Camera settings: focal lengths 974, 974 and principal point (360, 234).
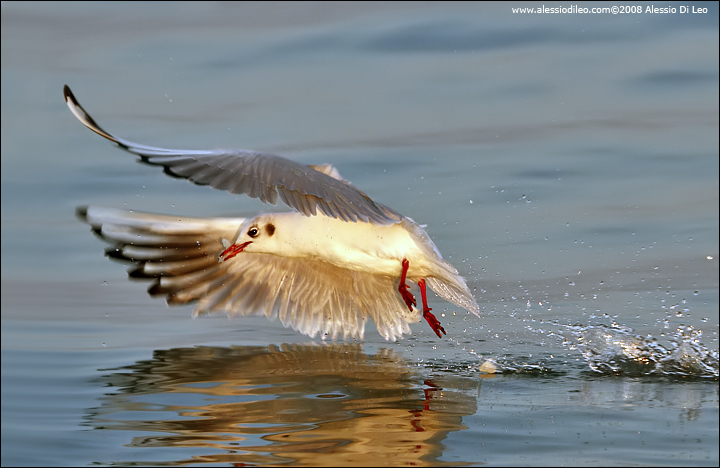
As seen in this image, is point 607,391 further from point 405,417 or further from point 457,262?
point 457,262

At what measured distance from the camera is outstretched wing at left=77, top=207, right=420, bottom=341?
21.0 ft

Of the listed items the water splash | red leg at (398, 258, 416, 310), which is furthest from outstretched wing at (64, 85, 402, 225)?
the water splash

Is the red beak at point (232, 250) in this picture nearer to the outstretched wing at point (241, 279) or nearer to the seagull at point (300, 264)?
the seagull at point (300, 264)

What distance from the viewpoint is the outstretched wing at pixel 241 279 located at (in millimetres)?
6395

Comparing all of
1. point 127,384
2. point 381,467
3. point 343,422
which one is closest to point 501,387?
point 343,422

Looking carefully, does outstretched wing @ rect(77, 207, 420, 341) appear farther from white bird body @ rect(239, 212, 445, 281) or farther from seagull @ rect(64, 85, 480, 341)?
white bird body @ rect(239, 212, 445, 281)

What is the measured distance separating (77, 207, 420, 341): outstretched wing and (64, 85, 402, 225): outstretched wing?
97 cm

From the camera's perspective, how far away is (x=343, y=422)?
14.0ft

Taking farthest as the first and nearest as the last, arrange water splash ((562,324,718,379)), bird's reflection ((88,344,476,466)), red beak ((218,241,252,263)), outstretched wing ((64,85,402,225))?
red beak ((218,241,252,263)) → water splash ((562,324,718,379)) → outstretched wing ((64,85,402,225)) → bird's reflection ((88,344,476,466))

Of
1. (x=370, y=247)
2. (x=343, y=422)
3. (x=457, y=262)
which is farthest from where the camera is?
(x=457, y=262)

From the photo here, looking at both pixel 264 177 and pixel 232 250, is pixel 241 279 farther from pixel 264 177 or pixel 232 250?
pixel 264 177

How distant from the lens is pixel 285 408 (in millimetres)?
4527

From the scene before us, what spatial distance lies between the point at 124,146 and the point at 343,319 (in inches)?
89.6

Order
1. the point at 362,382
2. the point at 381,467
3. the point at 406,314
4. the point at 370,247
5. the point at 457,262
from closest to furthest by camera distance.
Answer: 1. the point at 381,467
2. the point at 362,382
3. the point at 370,247
4. the point at 406,314
5. the point at 457,262
